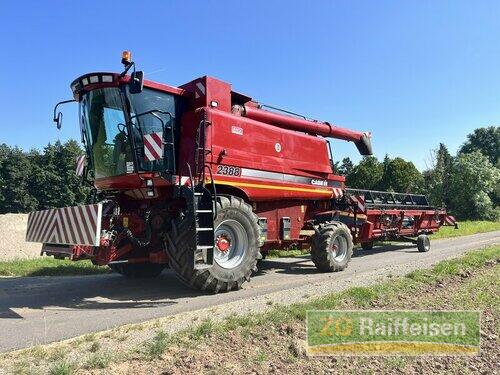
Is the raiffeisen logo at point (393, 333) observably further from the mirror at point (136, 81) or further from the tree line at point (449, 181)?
the tree line at point (449, 181)

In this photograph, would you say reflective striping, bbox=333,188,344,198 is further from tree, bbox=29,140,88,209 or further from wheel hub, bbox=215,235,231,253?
tree, bbox=29,140,88,209

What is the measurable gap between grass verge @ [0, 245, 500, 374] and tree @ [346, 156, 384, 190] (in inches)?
1552

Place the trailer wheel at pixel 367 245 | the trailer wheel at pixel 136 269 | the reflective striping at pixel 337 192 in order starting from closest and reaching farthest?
1. the trailer wheel at pixel 136 269
2. the reflective striping at pixel 337 192
3. the trailer wheel at pixel 367 245

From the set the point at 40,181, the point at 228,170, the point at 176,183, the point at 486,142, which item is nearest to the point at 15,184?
the point at 40,181

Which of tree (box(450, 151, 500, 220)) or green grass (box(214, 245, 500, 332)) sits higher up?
tree (box(450, 151, 500, 220))

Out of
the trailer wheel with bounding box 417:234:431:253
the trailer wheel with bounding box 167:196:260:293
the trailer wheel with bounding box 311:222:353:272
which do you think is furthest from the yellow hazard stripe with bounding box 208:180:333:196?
the trailer wheel with bounding box 417:234:431:253

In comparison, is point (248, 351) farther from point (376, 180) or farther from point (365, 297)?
point (376, 180)

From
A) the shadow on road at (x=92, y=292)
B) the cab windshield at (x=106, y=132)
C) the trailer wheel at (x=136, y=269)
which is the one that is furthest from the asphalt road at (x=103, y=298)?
the cab windshield at (x=106, y=132)

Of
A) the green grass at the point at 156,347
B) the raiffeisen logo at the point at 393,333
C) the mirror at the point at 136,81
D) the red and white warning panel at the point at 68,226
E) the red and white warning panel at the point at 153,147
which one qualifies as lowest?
the raiffeisen logo at the point at 393,333

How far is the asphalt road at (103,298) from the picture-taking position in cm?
588

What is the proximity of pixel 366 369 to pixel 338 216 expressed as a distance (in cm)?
731

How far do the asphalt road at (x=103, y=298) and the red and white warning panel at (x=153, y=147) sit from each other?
243 centimetres

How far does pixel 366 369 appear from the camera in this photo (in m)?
5.08

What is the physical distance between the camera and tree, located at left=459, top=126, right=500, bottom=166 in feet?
235
